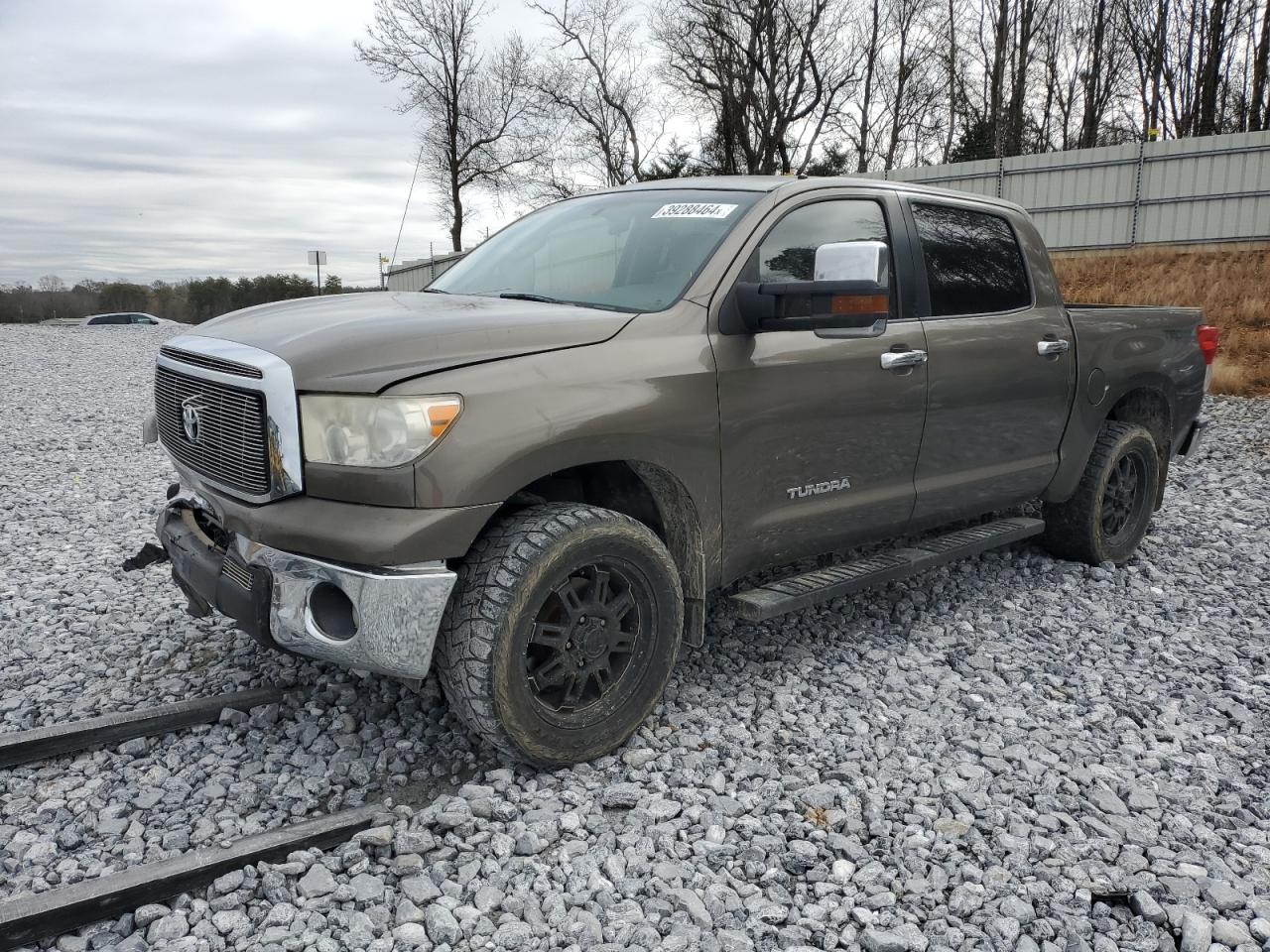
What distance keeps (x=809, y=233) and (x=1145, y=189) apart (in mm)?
15392

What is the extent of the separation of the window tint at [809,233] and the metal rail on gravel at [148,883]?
2.31 meters

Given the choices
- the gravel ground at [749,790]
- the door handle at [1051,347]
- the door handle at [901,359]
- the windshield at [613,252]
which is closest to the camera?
the gravel ground at [749,790]

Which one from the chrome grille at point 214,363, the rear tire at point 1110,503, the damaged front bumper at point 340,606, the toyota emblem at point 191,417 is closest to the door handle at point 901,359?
the rear tire at point 1110,503

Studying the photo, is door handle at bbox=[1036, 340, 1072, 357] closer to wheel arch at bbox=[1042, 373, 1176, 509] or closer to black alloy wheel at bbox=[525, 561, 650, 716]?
wheel arch at bbox=[1042, 373, 1176, 509]

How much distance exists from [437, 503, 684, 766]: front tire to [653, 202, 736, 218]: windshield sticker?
4.25 feet

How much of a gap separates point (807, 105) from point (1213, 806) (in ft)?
90.6

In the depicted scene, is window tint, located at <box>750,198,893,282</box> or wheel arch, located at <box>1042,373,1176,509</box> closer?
window tint, located at <box>750,198,893,282</box>

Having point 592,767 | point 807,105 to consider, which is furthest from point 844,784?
point 807,105

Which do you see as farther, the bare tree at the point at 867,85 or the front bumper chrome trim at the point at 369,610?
the bare tree at the point at 867,85

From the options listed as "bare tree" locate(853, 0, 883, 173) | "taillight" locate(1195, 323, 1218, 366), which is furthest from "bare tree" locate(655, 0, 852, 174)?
"taillight" locate(1195, 323, 1218, 366)

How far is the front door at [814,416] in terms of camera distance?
3424 mm

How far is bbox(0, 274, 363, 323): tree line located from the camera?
35.8 metres

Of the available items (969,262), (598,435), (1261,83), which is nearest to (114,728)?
(598,435)

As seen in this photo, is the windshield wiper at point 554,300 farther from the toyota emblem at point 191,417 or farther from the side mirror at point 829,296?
the toyota emblem at point 191,417
